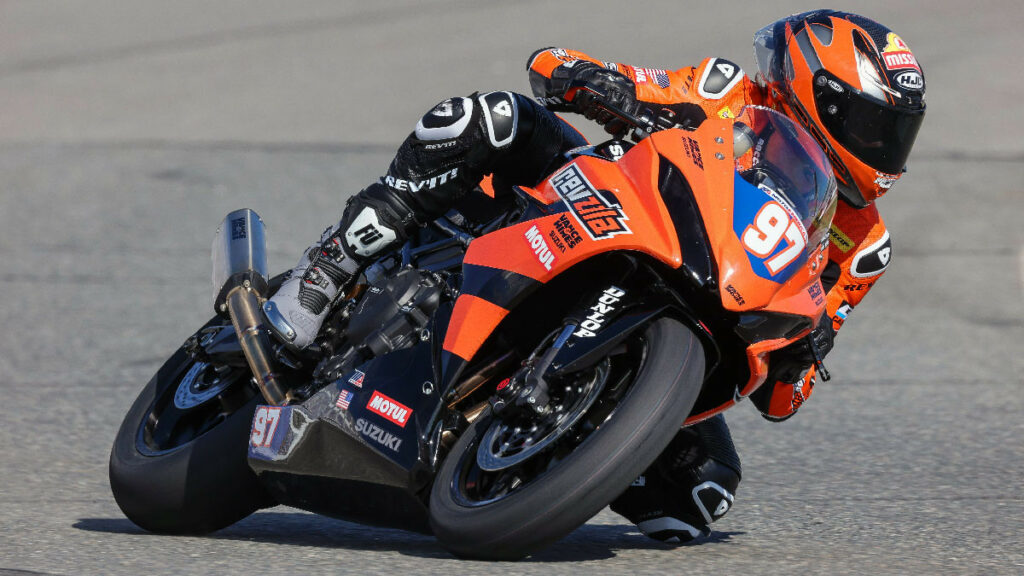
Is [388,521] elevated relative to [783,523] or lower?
elevated

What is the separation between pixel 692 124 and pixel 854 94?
1.52ft

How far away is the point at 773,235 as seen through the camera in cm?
369

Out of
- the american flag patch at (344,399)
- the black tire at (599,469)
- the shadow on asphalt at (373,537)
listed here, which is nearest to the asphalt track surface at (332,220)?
the shadow on asphalt at (373,537)

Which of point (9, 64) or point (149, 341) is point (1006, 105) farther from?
point (9, 64)

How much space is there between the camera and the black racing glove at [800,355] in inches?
155

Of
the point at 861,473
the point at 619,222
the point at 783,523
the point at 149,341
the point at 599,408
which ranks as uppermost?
the point at 619,222

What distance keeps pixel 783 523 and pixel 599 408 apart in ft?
4.67

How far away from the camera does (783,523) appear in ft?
15.5

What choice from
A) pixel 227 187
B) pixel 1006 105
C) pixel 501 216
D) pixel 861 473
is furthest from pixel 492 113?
pixel 1006 105

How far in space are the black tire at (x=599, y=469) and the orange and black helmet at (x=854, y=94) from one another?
98 centimetres

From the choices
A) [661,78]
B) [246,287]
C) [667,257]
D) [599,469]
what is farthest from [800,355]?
[246,287]

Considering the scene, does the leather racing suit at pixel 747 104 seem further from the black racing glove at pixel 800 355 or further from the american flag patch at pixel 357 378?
the american flag patch at pixel 357 378

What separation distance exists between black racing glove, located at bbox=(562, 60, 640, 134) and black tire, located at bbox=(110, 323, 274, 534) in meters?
1.38

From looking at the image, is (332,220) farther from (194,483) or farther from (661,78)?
(661,78)
